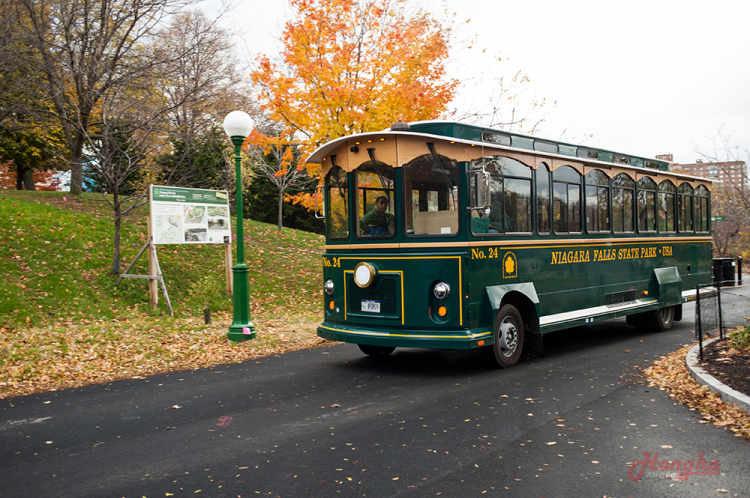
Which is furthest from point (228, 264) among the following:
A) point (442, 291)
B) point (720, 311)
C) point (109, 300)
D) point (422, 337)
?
point (720, 311)

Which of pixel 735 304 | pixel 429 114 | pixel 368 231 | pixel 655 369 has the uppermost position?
pixel 429 114

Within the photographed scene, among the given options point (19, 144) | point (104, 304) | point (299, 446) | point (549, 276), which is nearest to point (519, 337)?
point (549, 276)

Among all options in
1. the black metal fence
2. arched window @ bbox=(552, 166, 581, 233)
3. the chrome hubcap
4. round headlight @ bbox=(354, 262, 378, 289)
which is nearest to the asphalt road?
the chrome hubcap

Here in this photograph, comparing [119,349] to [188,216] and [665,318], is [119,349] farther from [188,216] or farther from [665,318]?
[665,318]

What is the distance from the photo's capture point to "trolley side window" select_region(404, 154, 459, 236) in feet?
25.4

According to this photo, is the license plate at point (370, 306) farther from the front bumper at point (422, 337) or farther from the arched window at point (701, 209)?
the arched window at point (701, 209)

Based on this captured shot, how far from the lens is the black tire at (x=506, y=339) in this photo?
8.11 metres

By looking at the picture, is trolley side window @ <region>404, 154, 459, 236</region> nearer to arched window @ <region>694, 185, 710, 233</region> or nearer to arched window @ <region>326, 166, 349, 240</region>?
arched window @ <region>326, 166, 349, 240</region>

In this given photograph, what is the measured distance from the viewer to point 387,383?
7512 millimetres

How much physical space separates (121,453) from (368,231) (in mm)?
4408

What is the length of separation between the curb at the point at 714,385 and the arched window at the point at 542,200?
9.04ft

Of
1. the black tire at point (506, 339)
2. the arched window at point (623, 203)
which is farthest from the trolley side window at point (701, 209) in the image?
the black tire at point (506, 339)

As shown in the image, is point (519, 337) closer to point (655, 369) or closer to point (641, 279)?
point (655, 369)

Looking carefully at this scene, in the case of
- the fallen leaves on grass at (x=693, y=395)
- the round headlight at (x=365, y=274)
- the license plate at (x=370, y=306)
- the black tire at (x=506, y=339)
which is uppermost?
the round headlight at (x=365, y=274)
